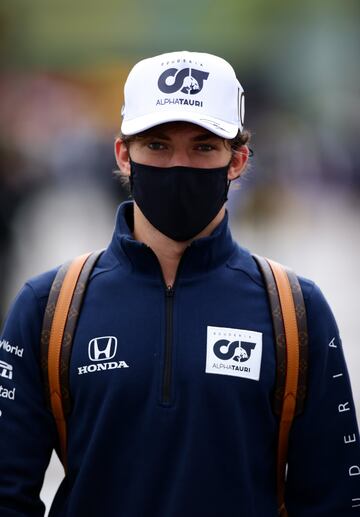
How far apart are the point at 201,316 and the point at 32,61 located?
48.5 ft

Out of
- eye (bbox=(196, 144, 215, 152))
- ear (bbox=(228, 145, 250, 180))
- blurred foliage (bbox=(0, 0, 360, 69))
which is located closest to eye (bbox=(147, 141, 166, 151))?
eye (bbox=(196, 144, 215, 152))

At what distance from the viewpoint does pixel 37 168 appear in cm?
1399

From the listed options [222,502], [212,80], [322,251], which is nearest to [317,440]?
[222,502]

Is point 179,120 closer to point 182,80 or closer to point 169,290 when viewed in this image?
point 182,80

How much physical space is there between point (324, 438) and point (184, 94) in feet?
3.79

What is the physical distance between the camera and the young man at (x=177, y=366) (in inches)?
135

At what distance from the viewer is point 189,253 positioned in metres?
3.63

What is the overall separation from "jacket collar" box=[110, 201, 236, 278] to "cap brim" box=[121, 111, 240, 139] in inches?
12.8

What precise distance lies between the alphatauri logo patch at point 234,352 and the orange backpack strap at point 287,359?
7 centimetres

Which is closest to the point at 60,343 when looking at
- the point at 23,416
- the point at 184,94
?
the point at 23,416

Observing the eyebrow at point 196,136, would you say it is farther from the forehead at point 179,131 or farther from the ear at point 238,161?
the ear at point 238,161

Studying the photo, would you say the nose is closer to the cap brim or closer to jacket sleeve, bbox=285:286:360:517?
the cap brim

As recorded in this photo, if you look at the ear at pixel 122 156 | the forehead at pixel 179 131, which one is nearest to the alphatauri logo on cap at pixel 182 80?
the forehead at pixel 179 131

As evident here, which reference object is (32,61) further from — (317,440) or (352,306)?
(317,440)
